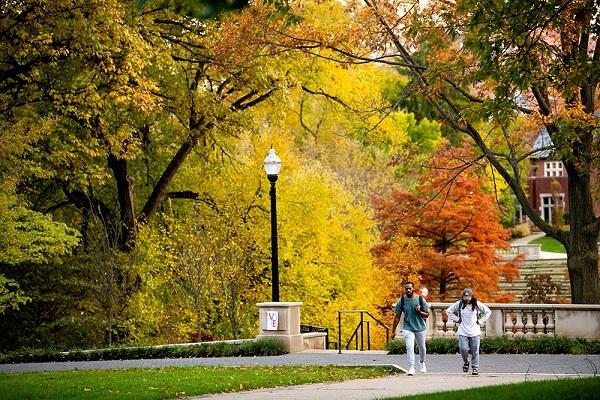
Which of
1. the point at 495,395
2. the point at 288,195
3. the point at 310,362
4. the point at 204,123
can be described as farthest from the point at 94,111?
the point at 495,395

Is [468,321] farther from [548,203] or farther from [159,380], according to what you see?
[548,203]

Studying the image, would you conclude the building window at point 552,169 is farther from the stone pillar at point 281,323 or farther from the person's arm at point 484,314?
the person's arm at point 484,314

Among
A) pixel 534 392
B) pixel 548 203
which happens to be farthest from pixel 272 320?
pixel 548 203

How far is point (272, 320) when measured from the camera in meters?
23.2

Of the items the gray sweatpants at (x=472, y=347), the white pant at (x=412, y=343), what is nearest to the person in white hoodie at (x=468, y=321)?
the gray sweatpants at (x=472, y=347)

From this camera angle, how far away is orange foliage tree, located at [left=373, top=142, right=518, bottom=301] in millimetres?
40469

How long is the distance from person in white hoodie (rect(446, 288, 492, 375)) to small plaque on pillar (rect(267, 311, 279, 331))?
602 centimetres

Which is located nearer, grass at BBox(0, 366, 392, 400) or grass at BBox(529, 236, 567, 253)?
grass at BBox(0, 366, 392, 400)

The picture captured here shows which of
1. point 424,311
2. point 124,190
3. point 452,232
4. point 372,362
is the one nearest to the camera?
point 424,311

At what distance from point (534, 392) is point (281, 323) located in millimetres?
12852

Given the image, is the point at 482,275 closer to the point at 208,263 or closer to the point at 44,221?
the point at 208,263

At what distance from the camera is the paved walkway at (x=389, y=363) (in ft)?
47.3

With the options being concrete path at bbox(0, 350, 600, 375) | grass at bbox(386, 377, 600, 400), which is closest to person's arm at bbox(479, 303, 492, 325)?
concrete path at bbox(0, 350, 600, 375)

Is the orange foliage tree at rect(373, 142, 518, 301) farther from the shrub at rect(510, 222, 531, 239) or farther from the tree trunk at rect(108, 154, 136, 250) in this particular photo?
the shrub at rect(510, 222, 531, 239)
